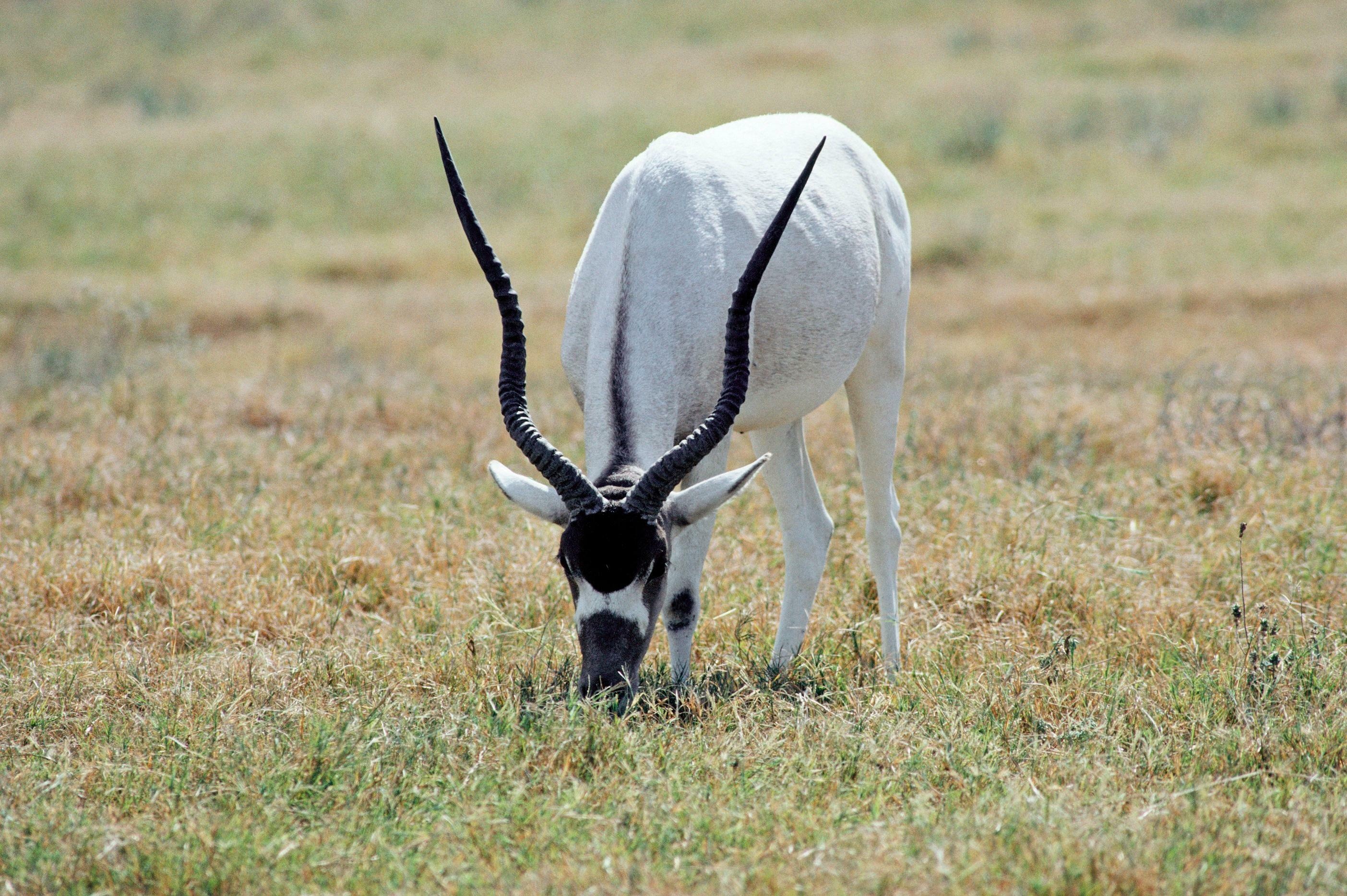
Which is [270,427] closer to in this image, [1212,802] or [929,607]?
[929,607]

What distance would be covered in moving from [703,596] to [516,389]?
1683mm

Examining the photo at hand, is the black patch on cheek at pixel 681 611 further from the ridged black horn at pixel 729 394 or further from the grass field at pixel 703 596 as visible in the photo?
the ridged black horn at pixel 729 394

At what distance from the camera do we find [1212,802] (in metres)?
3.50

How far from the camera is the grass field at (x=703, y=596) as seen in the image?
3369 millimetres

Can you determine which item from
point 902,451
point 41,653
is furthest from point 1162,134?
point 41,653

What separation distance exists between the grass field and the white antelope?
0.30 metres

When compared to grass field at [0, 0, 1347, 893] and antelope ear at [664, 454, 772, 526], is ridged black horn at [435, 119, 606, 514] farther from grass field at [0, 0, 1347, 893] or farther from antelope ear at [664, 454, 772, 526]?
grass field at [0, 0, 1347, 893]

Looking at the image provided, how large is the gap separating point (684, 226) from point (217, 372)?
276 inches

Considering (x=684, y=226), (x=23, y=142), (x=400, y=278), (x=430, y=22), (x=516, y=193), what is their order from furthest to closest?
(x=430, y=22) → (x=23, y=142) → (x=516, y=193) → (x=400, y=278) → (x=684, y=226)

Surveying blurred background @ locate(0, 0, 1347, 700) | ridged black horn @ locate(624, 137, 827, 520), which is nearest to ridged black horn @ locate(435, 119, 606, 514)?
ridged black horn @ locate(624, 137, 827, 520)

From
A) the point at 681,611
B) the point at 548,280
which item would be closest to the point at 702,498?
the point at 681,611

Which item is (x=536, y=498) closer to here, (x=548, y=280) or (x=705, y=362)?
(x=705, y=362)

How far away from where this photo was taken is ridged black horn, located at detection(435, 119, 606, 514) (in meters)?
3.85

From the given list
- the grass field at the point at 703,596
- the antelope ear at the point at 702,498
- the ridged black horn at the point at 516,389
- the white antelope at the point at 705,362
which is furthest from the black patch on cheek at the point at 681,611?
the ridged black horn at the point at 516,389
